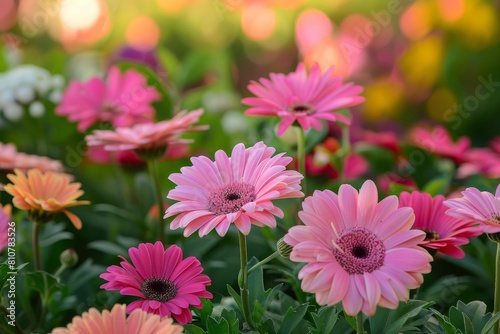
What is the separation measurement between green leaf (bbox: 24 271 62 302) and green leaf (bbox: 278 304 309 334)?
0.80 ft

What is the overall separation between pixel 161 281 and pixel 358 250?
17 cm

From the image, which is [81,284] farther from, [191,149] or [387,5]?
[387,5]

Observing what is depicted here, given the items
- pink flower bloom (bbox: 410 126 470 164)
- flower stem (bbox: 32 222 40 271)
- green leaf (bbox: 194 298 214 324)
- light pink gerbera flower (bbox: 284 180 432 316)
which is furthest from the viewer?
pink flower bloom (bbox: 410 126 470 164)

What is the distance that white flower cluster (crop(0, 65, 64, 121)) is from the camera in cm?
113

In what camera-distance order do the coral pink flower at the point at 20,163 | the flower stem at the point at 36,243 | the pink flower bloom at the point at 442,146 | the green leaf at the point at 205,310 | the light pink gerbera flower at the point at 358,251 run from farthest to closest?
1. the pink flower bloom at the point at 442,146
2. the coral pink flower at the point at 20,163
3. the flower stem at the point at 36,243
4. the green leaf at the point at 205,310
5. the light pink gerbera flower at the point at 358,251

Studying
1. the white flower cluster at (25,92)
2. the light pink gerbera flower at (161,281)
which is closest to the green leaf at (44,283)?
the light pink gerbera flower at (161,281)

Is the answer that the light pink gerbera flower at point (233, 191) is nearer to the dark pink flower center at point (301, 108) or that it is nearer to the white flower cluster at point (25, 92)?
the dark pink flower center at point (301, 108)

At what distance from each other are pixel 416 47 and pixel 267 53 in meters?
0.52

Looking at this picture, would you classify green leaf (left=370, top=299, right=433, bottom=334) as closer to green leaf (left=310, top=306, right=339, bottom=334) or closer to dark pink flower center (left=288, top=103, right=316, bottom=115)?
green leaf (left=310, top=306, right=339, bottom=334)

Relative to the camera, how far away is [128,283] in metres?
0.55

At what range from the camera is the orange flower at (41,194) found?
643mm

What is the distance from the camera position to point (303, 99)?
726 millimetres

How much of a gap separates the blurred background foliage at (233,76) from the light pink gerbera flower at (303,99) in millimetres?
150

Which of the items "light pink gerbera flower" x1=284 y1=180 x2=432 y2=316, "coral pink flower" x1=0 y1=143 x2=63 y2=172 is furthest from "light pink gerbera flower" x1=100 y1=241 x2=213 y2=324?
"coral pink flower" x1=0 y1=143 x2=63 y2=172
